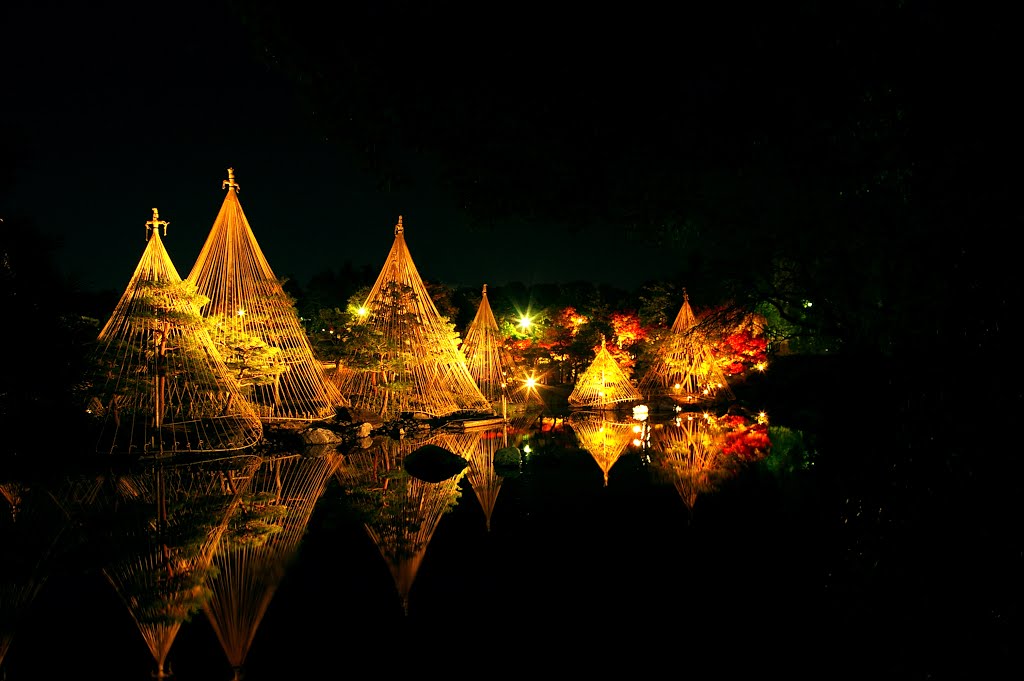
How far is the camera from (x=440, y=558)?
591 centimetres

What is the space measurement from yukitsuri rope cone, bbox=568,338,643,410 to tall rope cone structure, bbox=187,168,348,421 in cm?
1039

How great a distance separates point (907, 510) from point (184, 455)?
35.2ft

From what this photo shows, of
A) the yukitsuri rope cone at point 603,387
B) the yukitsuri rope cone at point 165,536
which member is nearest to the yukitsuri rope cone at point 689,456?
the yukitsuri rope cone at point 603,387

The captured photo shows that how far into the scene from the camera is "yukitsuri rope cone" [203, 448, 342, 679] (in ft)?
14.5

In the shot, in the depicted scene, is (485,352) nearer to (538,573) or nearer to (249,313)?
(249,313)

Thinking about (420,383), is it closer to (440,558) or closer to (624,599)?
(440,558)

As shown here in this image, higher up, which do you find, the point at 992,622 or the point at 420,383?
the point at 420,383

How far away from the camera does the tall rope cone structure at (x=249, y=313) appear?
12.5 meters

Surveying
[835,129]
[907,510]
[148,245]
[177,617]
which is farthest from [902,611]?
[148,245]

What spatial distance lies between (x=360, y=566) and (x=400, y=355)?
995 cm

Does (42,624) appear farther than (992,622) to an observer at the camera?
Yes

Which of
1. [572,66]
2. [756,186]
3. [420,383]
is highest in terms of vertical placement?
[572,66]

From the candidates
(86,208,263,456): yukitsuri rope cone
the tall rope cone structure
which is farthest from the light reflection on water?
the tall rope cone structure

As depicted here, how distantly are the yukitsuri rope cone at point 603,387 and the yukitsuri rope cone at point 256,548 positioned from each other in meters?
12.6
